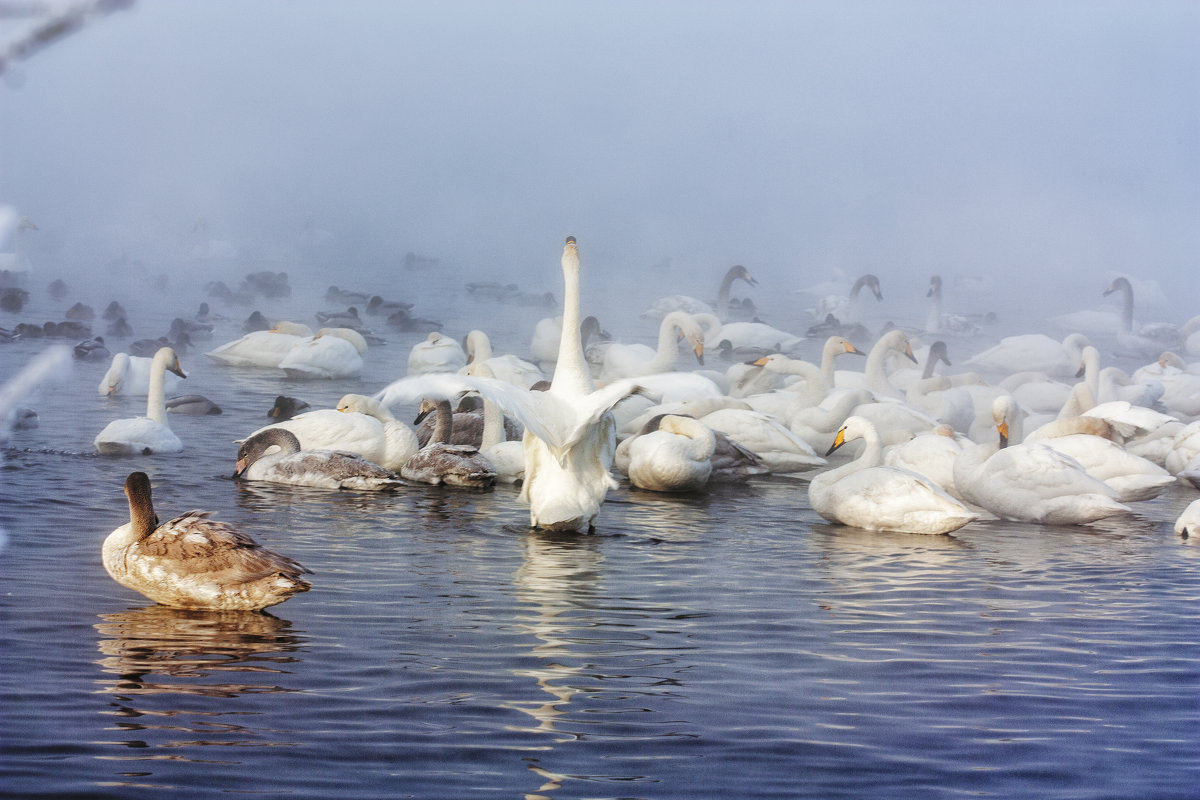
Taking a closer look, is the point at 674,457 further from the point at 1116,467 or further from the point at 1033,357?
the point at 1033,357

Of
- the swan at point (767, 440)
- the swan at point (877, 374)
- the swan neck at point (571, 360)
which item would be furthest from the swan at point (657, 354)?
the swan neck at point (571, 360)

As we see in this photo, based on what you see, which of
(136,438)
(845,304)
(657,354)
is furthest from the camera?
(845,304)

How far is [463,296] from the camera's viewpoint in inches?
1315

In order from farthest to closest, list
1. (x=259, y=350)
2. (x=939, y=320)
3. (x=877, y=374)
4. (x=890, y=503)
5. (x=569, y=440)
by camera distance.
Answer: (x=939, y=320) → (x=259, y=350) → (x=877, y=374) → (x=890, y=503) → (x=569, y=440)

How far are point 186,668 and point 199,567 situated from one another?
833 millimetres

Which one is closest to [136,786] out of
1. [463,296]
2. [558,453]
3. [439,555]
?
[439,555]

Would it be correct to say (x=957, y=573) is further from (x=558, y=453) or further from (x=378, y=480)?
(x=378, y=480)

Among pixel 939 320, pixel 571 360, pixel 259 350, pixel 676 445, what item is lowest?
pixel 676 445

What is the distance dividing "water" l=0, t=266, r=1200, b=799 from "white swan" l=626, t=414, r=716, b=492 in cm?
87

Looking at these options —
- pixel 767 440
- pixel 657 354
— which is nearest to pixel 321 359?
pixel 657 354

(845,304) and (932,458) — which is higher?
(845,304)

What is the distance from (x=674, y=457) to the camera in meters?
10.2

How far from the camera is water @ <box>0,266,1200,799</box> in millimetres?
4156

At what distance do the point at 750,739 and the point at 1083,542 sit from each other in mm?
5084
